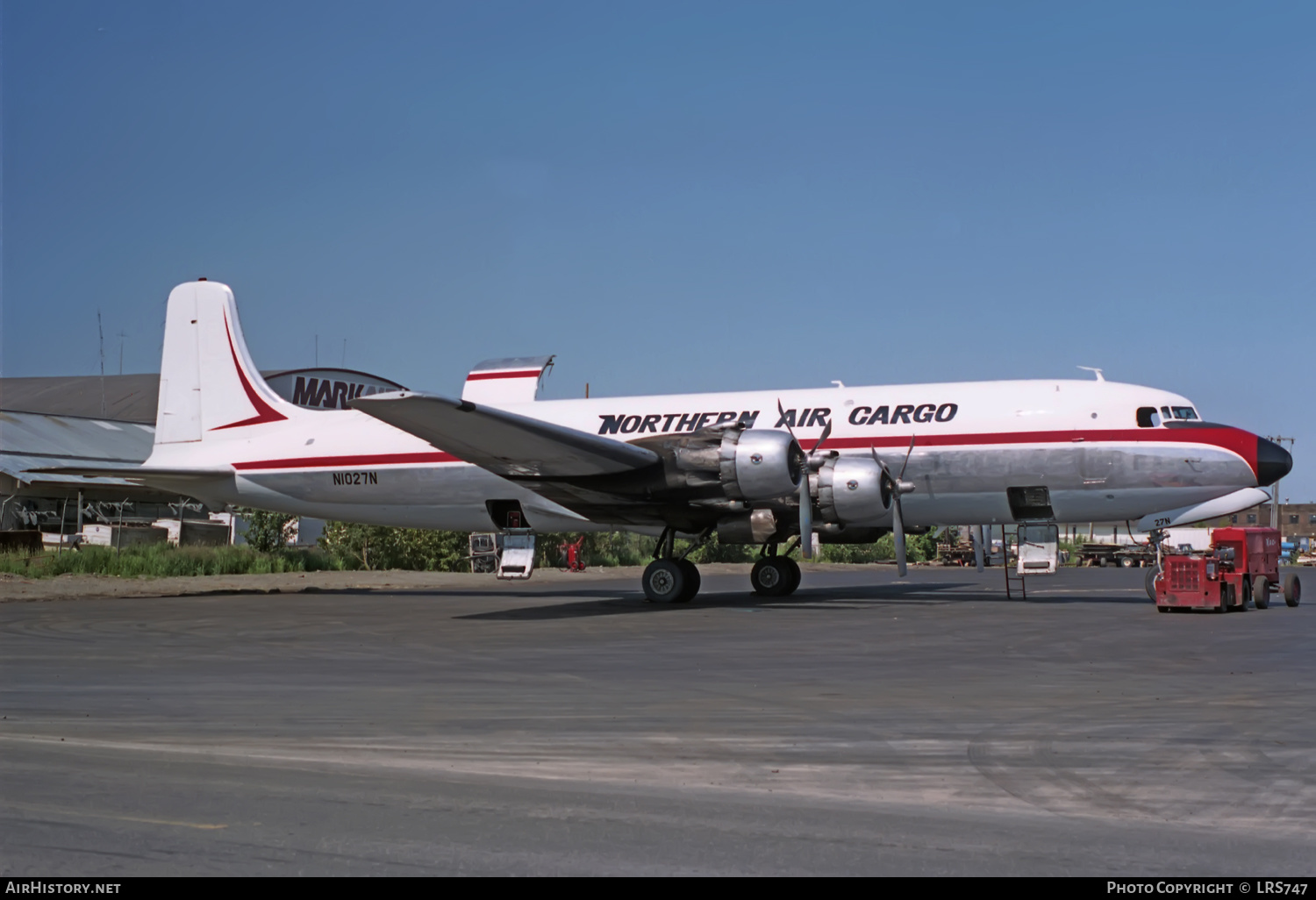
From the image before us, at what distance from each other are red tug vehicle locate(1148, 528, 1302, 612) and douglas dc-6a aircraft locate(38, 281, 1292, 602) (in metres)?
0.75

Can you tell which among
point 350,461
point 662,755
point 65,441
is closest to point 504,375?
point 350,461

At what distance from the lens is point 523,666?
42.6ft

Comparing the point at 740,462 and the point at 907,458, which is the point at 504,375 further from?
the point at 907,458

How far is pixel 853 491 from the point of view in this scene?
22500 millimetres

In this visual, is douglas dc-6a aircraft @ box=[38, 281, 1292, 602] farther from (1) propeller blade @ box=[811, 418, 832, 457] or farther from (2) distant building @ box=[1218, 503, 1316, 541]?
(2) distant building @ box=[1218, 503, 1316, 541]

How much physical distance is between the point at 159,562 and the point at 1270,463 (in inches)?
1188

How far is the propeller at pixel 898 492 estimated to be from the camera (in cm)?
2241

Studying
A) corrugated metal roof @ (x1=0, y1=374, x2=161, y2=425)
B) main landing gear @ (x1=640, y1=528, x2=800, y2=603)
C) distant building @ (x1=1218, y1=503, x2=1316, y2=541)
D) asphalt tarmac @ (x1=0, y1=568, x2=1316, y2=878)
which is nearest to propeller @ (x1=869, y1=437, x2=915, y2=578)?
main landing gear @ (x1=640, y1=528, x2=800, y2=603)

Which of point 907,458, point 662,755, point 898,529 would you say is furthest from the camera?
point 907,458

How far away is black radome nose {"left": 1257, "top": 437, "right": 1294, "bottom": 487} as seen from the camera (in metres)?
22.5

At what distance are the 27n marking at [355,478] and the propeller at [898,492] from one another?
36.7 ft

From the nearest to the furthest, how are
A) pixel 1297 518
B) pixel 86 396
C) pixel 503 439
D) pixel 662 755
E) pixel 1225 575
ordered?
pixel 662 755 → pixel 503 439 → pixel 1225 575 → pixel 86 396 → pixel 1297 518

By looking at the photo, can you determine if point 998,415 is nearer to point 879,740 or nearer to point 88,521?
point 879,740

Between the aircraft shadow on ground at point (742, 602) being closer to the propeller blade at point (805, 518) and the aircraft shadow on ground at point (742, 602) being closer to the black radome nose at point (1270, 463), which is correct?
the propeller blade at point (805, 518)
